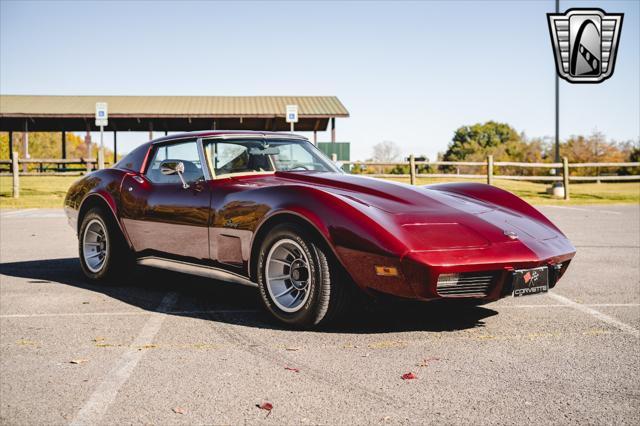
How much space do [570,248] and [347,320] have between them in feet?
5.21

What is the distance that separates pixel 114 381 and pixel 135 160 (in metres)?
3.09

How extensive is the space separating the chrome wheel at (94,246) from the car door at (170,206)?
0.49m

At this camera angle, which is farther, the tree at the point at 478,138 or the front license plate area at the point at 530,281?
the tree at the point at 478,138

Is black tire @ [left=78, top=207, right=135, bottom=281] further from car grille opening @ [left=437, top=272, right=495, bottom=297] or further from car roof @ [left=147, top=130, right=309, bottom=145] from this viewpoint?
car grille opening @ [left=437, top=272, right=495, bottom=297]

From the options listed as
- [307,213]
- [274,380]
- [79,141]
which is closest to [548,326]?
[307,213]

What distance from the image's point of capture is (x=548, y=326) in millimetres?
4344

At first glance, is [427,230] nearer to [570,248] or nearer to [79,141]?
[570,248]

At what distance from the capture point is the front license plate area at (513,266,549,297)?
393cm

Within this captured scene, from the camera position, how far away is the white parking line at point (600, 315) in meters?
4.21

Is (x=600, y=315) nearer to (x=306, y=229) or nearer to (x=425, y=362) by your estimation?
(x=425, y=362)

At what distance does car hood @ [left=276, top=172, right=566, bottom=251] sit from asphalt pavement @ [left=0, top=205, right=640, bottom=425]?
0.59 metres

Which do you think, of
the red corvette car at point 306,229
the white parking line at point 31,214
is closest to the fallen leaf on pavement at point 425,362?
the red corvette car at point 306,229

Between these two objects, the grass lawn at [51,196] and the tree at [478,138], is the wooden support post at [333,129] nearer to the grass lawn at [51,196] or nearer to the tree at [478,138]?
the grass lawn at [51,196]

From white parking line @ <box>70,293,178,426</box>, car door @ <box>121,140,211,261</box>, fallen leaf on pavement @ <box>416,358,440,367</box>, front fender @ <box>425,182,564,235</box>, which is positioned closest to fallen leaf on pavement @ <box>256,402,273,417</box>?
white parking line @ <box>70,293,178,426</box>
